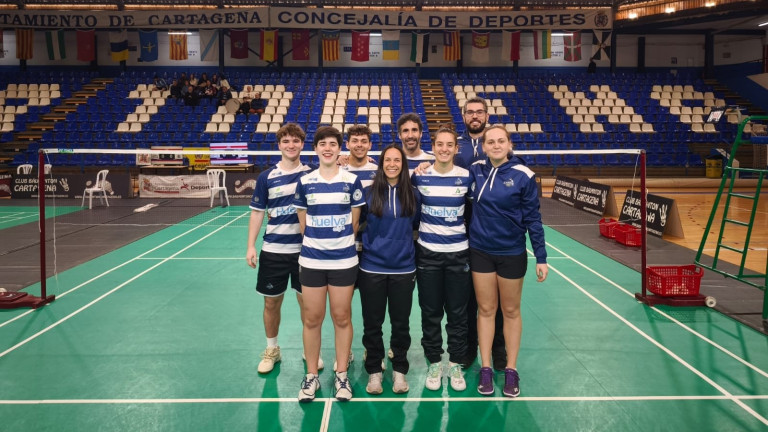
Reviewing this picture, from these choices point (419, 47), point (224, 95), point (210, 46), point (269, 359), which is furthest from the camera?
point (419, 47)

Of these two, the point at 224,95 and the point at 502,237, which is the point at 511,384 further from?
the point at 224,95

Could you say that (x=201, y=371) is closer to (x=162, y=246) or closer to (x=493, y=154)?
(x=493, y=154)

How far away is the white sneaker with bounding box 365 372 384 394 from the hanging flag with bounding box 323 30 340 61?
2470 cm

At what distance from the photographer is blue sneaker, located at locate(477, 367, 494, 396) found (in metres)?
4.24

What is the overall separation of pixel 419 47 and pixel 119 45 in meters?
15.8

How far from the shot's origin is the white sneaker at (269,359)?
15.4 feet

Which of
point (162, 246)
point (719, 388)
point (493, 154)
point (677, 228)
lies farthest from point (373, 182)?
point (677, 228)

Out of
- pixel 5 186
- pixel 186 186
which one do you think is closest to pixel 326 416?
pixel 186 186

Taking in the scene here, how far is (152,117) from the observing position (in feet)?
77.3

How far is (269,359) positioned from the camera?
4.79 metres

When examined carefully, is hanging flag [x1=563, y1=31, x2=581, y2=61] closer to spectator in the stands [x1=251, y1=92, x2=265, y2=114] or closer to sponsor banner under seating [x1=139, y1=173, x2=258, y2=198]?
spectator in the stands [x1=251, y1=92, x2=265, y2=114]

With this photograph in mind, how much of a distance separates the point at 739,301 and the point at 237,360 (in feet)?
20.7

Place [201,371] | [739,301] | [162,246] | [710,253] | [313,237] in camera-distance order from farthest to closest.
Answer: [162,246] → [710,253] → [739,301] → [201,371] → [313,237]

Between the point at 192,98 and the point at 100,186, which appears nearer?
the point at 100,186
